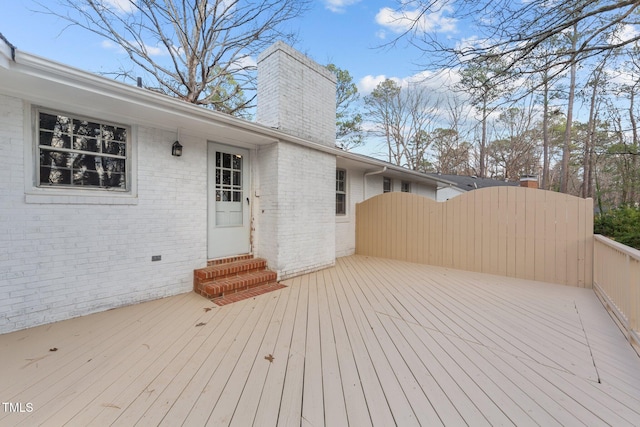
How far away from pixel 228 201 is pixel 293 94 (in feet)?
8.26

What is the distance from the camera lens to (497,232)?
17.2 ft

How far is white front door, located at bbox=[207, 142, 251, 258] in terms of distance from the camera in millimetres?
4434

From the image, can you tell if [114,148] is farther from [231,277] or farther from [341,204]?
[341,204]

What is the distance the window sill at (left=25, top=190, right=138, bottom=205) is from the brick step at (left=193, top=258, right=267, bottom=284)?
1427 millimetres

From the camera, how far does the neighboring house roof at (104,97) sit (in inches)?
92.0

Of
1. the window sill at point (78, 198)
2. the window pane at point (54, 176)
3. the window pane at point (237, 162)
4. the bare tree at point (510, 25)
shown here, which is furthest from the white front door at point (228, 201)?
the bare tree at point (510, 25)

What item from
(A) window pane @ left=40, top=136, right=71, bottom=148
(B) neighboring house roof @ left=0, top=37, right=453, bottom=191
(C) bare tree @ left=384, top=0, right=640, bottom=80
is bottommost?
(A) window pane @ left=40, top=136, right=71, bottom=148

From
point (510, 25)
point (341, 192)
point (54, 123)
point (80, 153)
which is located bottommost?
point (341, 192)

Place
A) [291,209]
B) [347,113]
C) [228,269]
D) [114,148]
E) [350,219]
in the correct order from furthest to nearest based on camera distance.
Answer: [347,113] → [350,219] → [291,209] → [228,269] → [114,148]

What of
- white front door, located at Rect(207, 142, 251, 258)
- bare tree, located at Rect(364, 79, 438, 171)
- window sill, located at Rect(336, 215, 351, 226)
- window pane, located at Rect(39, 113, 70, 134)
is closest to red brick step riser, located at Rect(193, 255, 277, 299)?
white front door, located at Rect(207, 142, 251, 258)

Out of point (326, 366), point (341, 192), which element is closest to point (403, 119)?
point (341, 192)

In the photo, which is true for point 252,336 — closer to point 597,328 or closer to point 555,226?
point 597,328

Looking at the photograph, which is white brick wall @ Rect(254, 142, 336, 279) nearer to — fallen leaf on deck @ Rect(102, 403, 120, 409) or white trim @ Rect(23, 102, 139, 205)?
white trim @ Rect(23, 102, 139, 205)

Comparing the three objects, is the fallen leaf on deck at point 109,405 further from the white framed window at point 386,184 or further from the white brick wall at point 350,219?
the white framed window at point 386,184
